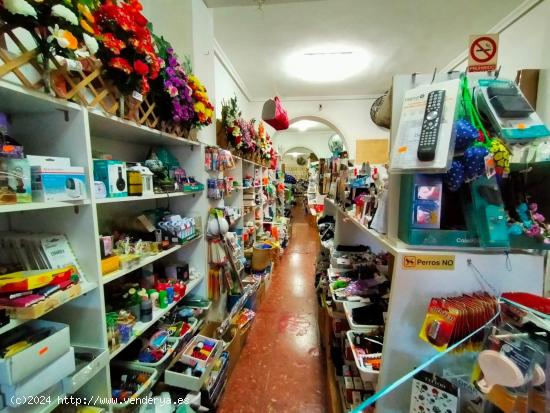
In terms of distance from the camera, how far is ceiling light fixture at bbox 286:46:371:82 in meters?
3.34

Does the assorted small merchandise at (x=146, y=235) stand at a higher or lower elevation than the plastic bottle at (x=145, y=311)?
higher

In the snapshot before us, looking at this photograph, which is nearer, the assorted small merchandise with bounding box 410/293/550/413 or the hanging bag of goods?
the assorted small merchandise with bounding box 410/293/550/413

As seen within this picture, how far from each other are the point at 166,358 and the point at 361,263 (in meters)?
1.52

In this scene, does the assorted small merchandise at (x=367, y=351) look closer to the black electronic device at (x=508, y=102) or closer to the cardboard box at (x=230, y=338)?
the black electronic device at (x=508, y=102)

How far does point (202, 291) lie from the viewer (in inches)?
Answer: 80.0

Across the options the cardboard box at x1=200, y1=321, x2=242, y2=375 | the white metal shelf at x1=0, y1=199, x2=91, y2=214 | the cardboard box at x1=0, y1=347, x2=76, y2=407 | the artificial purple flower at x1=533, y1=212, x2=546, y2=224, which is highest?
the white metal shelf at x1=0, y1=199, x2=91, y2=214

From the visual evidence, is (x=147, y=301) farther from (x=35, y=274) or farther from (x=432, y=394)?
(x=432, y=394)

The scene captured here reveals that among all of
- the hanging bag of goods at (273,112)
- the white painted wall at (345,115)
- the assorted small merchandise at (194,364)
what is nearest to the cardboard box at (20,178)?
the assorted small merchandise at (194,364)

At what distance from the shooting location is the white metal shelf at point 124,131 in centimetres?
110

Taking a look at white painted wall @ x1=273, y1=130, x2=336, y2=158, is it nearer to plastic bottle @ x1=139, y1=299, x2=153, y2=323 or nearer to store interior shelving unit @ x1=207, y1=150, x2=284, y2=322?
store interior shelving unit @ x1=207, y1=150, x2=284, y2=322

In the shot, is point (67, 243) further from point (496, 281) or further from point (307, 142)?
point (307, 142)

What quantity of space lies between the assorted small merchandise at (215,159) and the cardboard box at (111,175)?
0.84m

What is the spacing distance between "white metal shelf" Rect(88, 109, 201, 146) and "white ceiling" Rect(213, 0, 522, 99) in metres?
1.27

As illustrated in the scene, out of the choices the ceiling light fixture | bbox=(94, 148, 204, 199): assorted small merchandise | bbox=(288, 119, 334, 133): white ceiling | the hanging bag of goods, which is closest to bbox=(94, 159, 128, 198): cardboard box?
bbox=(94, 148, 204, 199): assorted small merchandise
